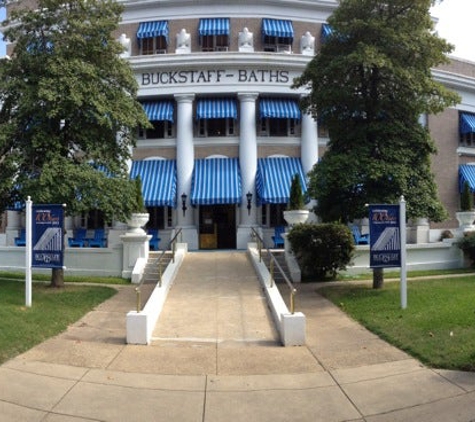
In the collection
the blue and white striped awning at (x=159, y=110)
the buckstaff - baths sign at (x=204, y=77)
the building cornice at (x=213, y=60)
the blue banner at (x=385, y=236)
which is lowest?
the blue banner at (x=385, y=236)

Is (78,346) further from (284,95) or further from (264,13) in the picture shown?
(264,13)

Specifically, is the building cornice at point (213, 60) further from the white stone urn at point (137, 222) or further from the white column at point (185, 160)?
the white stone urn at point (137, 222)

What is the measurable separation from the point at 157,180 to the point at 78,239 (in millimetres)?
5044

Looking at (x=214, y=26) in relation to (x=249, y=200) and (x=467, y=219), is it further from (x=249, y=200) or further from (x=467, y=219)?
(x=467, y=219)

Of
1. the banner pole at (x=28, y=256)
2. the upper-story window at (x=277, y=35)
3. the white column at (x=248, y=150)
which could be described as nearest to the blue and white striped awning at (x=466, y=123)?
the upper-story window at (x=277, y=35)

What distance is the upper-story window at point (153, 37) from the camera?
2516 centimetres

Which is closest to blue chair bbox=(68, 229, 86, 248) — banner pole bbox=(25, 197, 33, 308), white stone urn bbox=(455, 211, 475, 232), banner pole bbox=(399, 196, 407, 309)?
banner pole bbox=(25, 197, 33, 308)

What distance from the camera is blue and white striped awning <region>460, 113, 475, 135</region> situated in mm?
27297

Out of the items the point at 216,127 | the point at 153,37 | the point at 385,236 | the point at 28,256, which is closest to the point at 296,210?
the point at 385,236

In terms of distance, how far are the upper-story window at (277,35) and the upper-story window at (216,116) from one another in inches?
158

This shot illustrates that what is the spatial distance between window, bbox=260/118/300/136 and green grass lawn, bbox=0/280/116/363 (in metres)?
14.5

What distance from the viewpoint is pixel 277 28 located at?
25438 mm

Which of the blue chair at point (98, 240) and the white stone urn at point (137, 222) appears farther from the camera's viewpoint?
the blue chair at point (98, 240)

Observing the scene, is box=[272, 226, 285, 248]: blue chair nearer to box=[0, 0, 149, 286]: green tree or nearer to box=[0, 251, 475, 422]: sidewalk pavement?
box=[0, 0, 149, 286]: green tree
